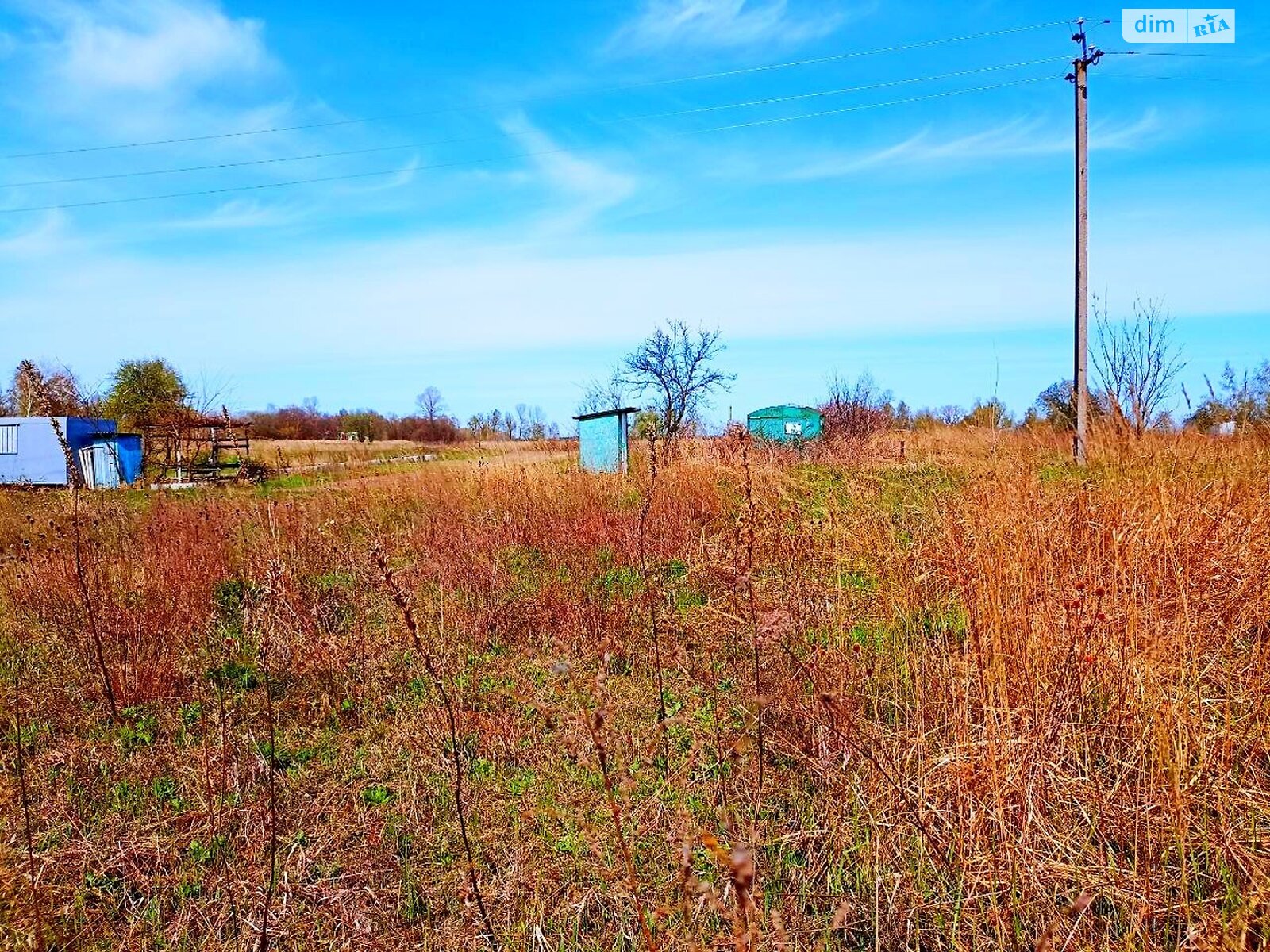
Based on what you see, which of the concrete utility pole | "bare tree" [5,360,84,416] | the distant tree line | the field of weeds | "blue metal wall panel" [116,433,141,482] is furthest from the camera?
the distant tree line

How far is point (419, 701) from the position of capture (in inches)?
155

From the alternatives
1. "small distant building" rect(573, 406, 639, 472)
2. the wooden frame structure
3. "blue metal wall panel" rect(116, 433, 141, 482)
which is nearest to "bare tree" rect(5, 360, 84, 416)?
"small distant building" rect(573, 406, 639, 472)

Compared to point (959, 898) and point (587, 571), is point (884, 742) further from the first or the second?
point (587, 571)

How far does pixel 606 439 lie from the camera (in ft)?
48.2

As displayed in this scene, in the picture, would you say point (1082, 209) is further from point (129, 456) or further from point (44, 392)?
point (129, 456)

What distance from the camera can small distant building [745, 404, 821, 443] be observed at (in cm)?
2042

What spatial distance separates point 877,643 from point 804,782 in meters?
1.19

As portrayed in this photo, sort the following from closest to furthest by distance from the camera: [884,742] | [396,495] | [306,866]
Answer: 1. [306,866]
2. [884,742]
3. [396,495]

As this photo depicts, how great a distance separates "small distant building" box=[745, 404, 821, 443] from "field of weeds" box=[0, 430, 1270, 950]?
48.8 feet

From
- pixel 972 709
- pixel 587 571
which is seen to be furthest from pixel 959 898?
pixel 587 571

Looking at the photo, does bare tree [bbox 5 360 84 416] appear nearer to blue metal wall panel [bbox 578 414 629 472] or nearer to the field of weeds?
the field of weeds

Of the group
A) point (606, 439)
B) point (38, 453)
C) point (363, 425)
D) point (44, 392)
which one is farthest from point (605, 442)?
point (363, 425)

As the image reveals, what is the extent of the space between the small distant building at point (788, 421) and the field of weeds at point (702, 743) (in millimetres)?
14869

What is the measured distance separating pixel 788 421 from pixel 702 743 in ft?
61.0
